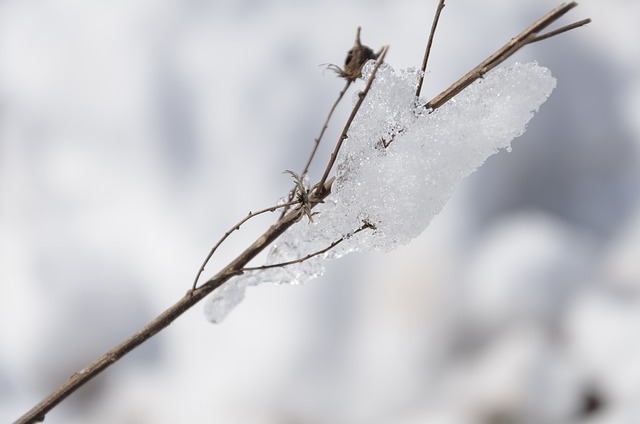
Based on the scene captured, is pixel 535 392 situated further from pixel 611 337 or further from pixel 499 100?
pixel 499 100

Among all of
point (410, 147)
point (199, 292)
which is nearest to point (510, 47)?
point (410, 147)

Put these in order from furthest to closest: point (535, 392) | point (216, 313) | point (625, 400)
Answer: point (535, 392) → point (625, 400) → point (216, 313)

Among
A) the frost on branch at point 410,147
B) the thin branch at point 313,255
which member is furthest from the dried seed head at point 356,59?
the thin branch at point 313,255

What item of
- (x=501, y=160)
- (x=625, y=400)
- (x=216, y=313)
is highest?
(x=501, y=160)

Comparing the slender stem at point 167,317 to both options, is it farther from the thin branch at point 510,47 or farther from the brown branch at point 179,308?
the thin branch at point 510,47

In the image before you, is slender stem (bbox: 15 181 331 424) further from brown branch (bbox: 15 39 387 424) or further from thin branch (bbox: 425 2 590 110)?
thin branch (bbox: 425 2 590 110)

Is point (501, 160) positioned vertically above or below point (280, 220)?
above

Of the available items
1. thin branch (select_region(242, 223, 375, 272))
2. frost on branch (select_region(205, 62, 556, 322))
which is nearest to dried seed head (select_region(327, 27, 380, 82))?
frost on branch (select_region(205, 62, 556, 322))

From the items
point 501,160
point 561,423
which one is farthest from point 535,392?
point 501,160
